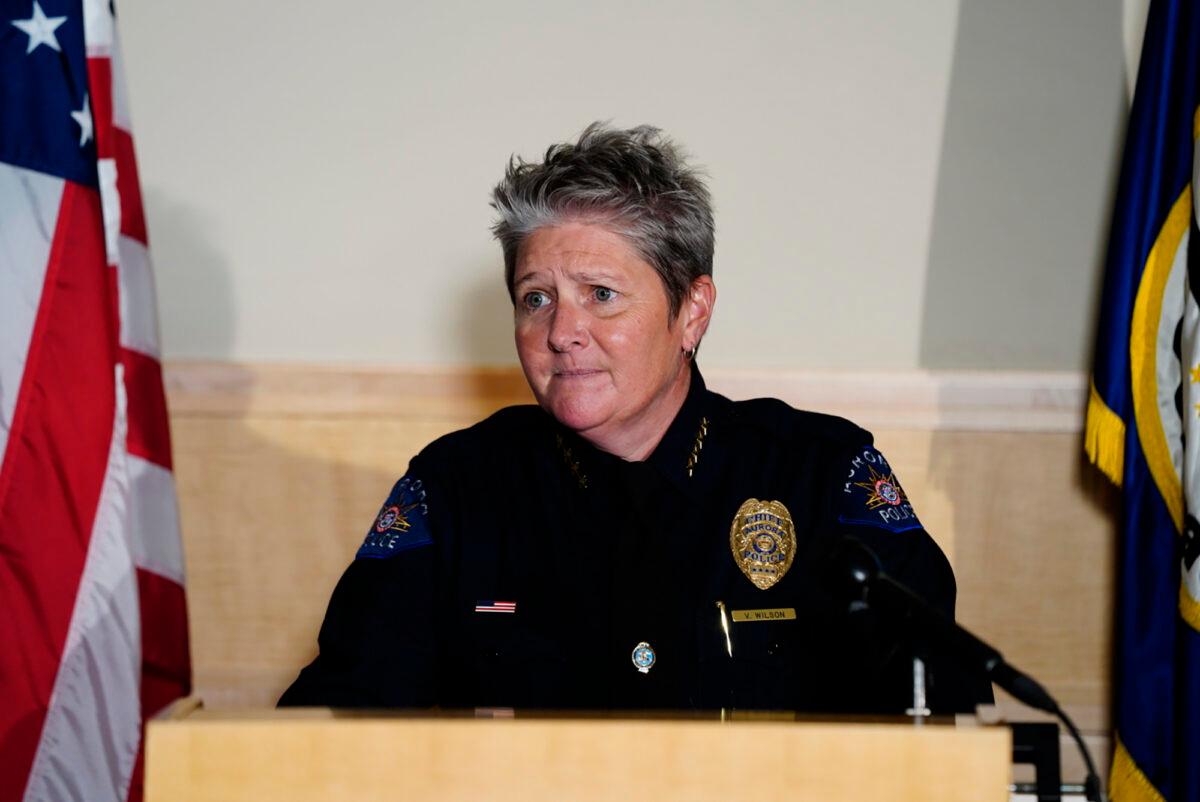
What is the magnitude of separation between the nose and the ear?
20 centimetres

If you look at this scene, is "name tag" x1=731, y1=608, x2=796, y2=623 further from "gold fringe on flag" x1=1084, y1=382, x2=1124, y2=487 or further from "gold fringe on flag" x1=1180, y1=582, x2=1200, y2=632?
"gold fringe on flag" x1=1084, y1=382, x2=1124, y2=487

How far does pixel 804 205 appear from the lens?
301 cm

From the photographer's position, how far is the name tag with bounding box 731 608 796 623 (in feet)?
6.36

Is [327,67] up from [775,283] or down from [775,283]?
up

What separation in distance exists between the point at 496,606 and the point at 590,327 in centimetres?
46

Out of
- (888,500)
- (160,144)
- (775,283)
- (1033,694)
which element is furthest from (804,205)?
(1033,694)

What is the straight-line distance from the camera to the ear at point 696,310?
210 cm

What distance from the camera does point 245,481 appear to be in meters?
3.11

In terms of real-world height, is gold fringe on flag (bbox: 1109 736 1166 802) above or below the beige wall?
below

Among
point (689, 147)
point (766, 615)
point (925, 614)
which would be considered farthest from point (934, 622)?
point (689, 147)

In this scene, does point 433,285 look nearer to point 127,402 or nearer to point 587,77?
point 587,77

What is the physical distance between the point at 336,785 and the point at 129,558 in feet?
4.62

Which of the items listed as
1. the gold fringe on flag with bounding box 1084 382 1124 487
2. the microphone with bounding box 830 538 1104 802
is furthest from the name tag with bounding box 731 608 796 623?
the gold fringe on flag with bounding box 1084 382 1124 487

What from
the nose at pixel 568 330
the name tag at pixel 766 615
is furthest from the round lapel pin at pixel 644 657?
the nose at pixel 568 330
